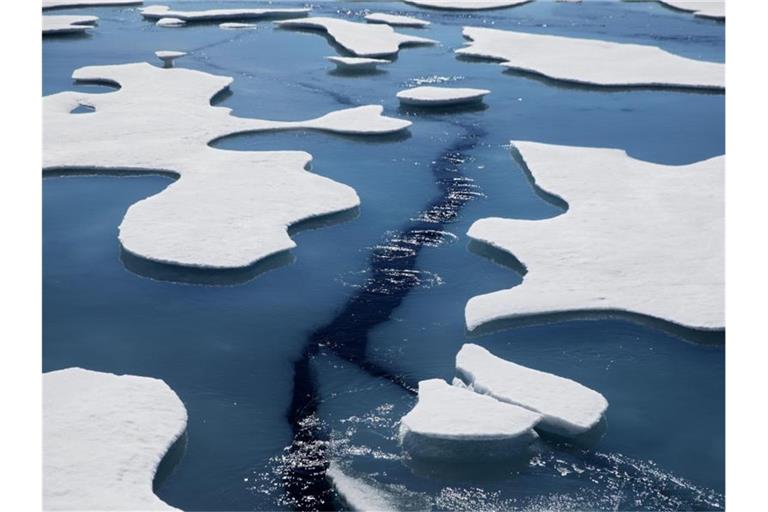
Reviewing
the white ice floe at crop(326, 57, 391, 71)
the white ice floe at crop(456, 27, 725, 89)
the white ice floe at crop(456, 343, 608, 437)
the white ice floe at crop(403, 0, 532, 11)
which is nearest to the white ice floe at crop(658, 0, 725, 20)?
the white ice floe at crop(403, 0, 532, 11)

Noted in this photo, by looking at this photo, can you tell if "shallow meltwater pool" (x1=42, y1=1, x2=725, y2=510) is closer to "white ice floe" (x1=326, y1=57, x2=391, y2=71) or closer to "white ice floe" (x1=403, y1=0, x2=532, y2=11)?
"white ice floe" (x1=326, y1=57, x2=391, y2=71)

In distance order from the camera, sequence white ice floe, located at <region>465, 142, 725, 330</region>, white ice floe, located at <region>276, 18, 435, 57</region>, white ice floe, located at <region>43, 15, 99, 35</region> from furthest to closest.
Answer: white ice floe, located at <region>43, 15, 99, 35</region> < white ice floe, located at <region>276, 18, 435, 57</region> < white ice floe, located at <region>465, 142, 725, 330</region>

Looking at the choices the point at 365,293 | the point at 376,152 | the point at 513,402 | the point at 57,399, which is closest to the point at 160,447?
the point at 57,399

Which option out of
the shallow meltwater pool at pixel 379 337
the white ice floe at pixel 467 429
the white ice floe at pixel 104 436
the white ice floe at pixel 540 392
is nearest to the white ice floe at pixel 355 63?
the shallow meltwater pool at pixel 379 337

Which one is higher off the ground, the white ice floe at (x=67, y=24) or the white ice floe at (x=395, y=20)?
the white ice floe at (x=395, y=20)

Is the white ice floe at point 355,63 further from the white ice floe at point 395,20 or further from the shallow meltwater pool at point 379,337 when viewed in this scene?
the white ice floe at point 395,20

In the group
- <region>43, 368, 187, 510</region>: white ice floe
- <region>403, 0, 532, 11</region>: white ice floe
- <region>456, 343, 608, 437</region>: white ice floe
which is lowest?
<region>43, 368, 187, 510</region>: white ice floe

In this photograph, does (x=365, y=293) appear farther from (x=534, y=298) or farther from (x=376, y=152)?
(x=376, y=152)
